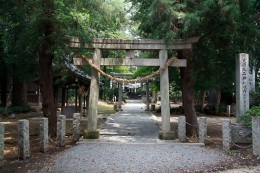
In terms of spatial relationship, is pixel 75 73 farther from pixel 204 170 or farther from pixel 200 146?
pixel 204 170

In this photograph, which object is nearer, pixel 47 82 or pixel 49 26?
pixel 49 26

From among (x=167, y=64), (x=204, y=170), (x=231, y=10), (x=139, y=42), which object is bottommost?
(x=204, y=170)

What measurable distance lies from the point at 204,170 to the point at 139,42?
6644 mm

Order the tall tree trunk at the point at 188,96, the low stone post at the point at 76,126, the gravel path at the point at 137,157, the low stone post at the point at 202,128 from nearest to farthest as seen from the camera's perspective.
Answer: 1. the gravel path at the point at 137,157
2. the low stone post at the point at 202,128
3. the low stone post at the point at 76,126
4. the tall tree trunk at the point at 188,96

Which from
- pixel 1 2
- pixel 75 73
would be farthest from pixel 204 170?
pixel 75 73

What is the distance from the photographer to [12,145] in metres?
12.1

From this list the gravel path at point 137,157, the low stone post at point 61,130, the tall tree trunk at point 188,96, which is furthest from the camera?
the tall tree trunk at point 188,96

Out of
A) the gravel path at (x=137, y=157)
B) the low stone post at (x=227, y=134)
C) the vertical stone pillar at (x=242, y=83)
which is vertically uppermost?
the vertical stone pillar at (x=242, y=83)

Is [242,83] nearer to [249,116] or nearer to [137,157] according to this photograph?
[249,116]

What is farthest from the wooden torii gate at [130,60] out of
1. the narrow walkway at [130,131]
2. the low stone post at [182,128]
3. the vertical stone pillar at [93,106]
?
the narrow walkway at [130,131]

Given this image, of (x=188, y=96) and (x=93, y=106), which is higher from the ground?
(x=188, y=96)

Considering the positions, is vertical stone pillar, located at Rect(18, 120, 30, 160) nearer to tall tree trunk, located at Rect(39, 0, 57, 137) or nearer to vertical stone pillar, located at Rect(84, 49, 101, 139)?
tall tree trunk, located at Rect(39, 0, 57, 137)

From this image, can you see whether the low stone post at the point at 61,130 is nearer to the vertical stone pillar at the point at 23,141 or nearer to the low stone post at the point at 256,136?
the vertical stone pillar at the point at 23,141

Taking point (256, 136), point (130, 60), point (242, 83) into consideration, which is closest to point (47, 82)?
point (130, 60)
